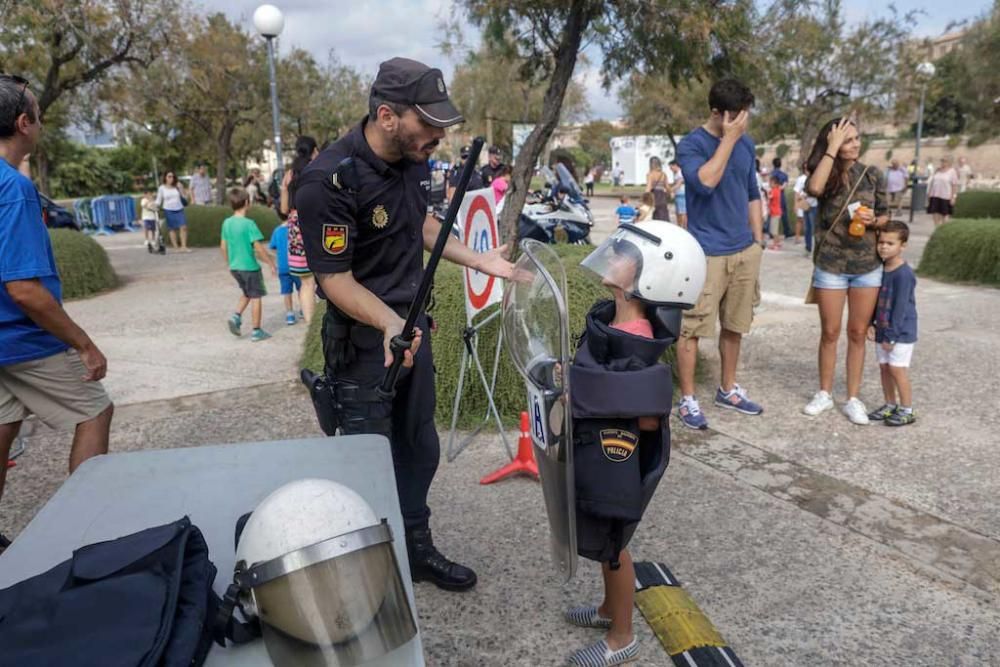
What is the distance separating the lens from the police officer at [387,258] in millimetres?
2416

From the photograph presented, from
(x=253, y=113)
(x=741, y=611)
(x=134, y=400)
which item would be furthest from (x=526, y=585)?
(x=253, y=113)

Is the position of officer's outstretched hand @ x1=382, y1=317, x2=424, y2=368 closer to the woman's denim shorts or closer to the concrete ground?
the concrete ground

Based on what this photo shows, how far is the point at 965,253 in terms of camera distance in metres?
9.11

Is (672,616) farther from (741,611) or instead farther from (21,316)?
(21,316)

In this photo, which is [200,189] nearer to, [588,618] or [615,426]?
[588,618]

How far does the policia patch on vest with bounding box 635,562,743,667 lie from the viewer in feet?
7.98

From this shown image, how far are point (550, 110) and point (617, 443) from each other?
4.74 meters

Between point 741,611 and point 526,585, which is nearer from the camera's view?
point 741,611

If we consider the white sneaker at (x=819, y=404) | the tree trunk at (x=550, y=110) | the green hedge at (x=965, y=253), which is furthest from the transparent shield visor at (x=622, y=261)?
the green hedge at (x=965, y=253)

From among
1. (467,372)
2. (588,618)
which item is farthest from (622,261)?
(467,372)

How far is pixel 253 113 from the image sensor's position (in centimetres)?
2686

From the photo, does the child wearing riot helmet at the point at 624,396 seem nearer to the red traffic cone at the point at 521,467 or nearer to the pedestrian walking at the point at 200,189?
the red traffic cone at the point at 521,467

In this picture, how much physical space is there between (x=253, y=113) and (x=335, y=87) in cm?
562

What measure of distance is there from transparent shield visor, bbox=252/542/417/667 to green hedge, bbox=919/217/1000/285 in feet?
31.6
